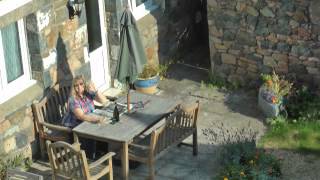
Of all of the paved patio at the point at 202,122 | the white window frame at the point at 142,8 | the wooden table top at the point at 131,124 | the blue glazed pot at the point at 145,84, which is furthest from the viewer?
the white window frame at the point at 142,8

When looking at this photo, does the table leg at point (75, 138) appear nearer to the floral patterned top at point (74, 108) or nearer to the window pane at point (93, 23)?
the floral patterned top at point (74, 108)

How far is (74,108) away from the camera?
11.4 metres

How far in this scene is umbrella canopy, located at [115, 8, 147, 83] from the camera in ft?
42.2

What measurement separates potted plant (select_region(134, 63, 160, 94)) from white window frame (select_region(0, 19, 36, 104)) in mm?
2625

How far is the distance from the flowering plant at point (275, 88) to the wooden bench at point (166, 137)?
6.07 ft

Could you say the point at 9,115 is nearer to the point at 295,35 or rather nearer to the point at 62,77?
the point at 62,77

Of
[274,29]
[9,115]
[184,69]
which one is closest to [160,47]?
[184,69]

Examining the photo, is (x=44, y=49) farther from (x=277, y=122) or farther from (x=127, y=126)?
(x=277, y=122)

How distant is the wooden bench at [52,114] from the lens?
37.7ft

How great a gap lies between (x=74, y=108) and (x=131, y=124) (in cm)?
89

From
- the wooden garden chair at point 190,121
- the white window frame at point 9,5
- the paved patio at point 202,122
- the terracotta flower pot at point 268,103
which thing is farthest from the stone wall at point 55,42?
the terracotta flower pot at point 268,103

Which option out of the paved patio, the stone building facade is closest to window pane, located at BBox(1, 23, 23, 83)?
the stone building facade

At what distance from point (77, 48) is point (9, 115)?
1.96 meters

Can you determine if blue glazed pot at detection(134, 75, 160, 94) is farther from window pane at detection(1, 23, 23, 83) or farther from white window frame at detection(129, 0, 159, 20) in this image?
window pane at detection(1, 23, 23, 83)
